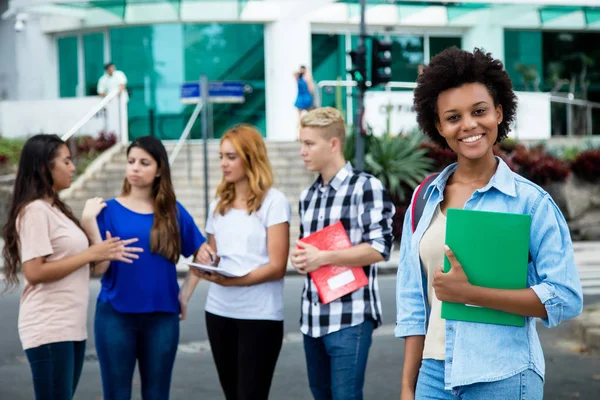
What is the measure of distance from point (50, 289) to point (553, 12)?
1056 inches

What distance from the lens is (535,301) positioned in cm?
261

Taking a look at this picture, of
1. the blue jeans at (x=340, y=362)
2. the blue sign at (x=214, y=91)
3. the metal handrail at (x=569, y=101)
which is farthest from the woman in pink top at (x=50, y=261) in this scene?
the metal handrail at (x=569, y=101)

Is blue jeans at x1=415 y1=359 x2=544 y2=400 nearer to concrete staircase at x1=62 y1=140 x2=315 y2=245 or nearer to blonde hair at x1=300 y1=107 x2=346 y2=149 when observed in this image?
blonde hair at x1=300 y1=107 x2=346 y2=149

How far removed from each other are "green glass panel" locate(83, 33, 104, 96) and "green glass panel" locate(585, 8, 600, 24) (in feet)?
51.0

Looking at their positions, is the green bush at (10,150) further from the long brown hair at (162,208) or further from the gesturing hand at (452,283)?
the gesturing hand at (452,283)

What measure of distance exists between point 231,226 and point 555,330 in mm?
5686

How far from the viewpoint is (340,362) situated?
4.35m

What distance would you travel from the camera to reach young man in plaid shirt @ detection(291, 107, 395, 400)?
4383 millimetres

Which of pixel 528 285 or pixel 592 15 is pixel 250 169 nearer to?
pixel 528 285

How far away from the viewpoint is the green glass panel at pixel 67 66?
27281 mm

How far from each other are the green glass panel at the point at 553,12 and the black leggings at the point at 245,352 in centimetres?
2608

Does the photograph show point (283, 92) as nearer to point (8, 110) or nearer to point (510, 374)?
point (8, 110)

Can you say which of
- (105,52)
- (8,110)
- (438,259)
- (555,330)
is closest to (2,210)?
(8,110)

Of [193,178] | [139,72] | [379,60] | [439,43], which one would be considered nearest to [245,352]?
[379,60]
